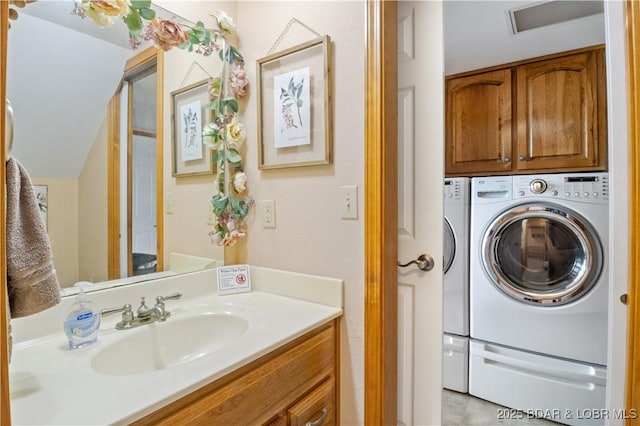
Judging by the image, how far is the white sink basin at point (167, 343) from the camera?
834 mm

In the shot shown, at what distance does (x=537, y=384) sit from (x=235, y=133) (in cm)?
218

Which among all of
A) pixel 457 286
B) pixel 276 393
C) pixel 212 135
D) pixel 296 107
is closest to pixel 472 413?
pixel 457 286

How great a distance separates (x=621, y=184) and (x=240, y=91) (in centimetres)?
146

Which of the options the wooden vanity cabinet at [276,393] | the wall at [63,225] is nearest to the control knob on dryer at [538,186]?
the wooden vanity cabinet at [276,393]

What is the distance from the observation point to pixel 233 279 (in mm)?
1300

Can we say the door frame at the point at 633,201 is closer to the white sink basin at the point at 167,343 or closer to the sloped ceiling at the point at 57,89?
the white sink basin at the point at 167,343

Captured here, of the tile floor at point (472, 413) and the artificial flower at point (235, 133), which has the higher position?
the artificial flower at point (235, 133)

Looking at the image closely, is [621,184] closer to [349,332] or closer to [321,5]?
[349,332]

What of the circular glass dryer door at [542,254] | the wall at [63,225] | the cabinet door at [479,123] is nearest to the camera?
the wall at [63,225]

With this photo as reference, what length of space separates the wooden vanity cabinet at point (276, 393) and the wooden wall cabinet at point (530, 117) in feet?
6.01

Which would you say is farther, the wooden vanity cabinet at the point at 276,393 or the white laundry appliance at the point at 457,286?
the white laundry appliance at the point at 457,286

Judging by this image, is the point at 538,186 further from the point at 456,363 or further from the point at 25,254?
the point at 25,254

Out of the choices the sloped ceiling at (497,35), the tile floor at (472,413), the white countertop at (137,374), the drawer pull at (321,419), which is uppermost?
the sloped ceiling at (497,35)

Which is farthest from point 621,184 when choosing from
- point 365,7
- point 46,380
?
point 46,380
